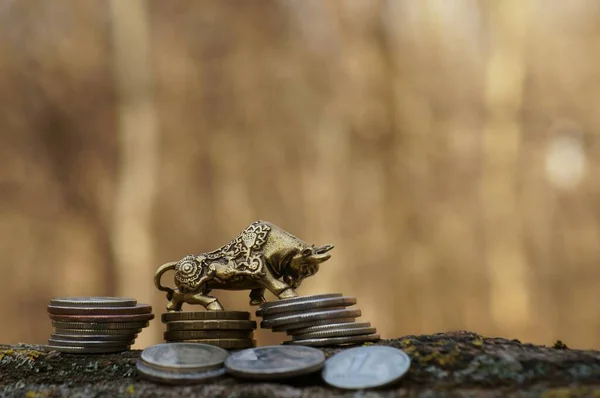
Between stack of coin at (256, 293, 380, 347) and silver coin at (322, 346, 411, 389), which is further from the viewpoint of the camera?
stack of coin at (256, 293, 380, 347)

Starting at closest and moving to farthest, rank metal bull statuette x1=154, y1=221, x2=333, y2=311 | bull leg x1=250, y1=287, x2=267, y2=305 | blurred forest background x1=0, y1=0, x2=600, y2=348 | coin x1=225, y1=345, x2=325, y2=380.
A: 1. coin x1=225, y1=345, x2=325, y2=380
2. metal bull statuette x1=154, y1=221, x2=333, y2=311
3. bull leg x1=250, y1=287, x2=267, y2=305
4. blurred forest background x1=0, y1=0, x2=600, y2=348

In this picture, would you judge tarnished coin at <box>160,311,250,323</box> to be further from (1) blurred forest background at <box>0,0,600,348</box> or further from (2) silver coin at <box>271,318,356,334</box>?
(1) blurred forest background at <box>0,0,600,348</box>

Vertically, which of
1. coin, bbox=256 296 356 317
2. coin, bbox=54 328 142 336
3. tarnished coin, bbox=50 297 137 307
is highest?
tarnished coin, bbox=50 297 137 307

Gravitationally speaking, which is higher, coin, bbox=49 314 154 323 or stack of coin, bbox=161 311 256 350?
coin, bbox=49 314 154 323

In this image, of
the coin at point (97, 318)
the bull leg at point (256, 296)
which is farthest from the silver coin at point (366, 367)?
the coin at point (97, 318)

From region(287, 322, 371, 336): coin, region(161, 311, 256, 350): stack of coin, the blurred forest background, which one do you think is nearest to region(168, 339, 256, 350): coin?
region(161, 311, 256, 350): stack of coin

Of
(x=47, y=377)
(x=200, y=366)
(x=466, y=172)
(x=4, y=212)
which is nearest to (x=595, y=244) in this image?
(x=466, y=172)

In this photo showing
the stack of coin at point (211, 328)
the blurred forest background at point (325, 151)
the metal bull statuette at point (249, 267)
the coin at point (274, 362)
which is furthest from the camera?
the blurred forest background at point (325, 151)

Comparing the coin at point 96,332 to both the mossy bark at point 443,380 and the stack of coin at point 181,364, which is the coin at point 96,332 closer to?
the mossy bark at point 443,380
